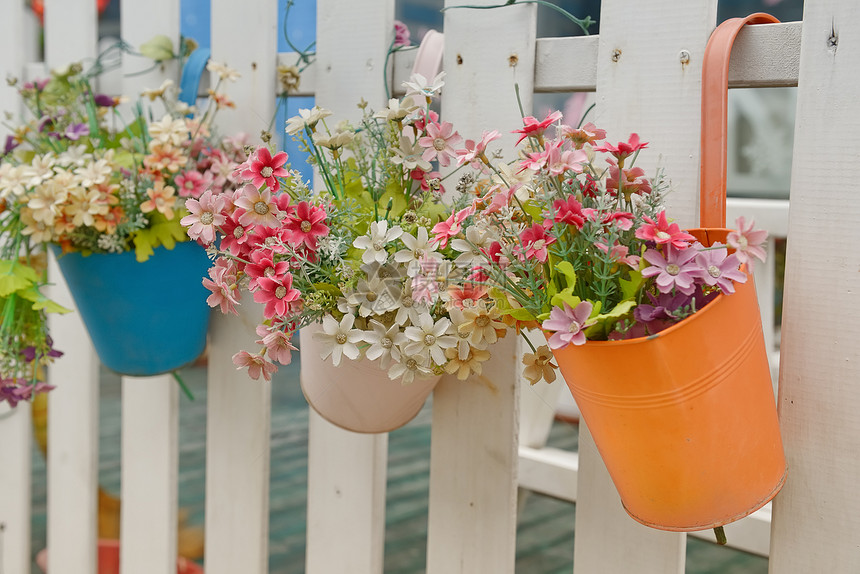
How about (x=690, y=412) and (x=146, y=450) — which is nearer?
(x=690, y=412)

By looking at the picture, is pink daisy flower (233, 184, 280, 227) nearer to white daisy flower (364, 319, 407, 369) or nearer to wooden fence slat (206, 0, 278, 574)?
white daisy flower (364, 319, 407, 369)

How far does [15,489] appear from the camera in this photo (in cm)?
164

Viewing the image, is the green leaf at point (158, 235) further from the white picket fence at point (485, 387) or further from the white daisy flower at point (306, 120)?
the white daisy flower at point (306, 120)

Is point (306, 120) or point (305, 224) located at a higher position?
point (306, 120)

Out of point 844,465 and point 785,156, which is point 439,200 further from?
point 785,156

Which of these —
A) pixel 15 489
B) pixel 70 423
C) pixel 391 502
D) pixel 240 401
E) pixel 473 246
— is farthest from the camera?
pixel 391 502

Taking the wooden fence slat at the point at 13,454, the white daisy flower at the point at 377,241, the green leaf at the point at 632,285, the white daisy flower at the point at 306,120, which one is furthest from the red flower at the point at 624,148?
the wooden fence slat at the point at 13,454

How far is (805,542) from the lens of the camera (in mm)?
819

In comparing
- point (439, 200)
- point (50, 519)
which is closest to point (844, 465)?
point (439, 200)

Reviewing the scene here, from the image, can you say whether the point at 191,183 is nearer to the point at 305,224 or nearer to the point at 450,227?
the point at 305,224

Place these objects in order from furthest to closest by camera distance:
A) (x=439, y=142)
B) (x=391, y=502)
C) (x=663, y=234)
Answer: (x=391, y=502) < (x=439, y=142) < (x=663, y=234)

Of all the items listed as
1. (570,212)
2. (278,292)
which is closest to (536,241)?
(570,212)

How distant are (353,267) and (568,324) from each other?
26 cm

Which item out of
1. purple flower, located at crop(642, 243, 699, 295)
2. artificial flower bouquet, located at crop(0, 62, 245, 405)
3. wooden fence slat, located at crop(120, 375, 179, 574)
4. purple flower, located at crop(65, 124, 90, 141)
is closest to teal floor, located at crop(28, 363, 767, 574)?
wooden fence slat, located at crop(120, 375, 179, 574)
